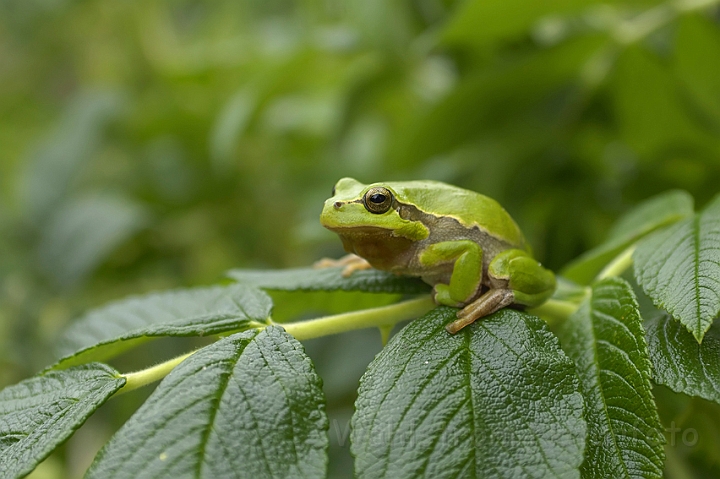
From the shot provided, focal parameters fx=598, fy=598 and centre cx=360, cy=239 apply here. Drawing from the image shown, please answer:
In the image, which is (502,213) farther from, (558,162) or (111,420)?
(111,420)

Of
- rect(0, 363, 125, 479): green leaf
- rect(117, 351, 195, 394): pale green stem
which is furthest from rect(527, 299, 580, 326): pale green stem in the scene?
rect(0, 363, 125, 479): green leaf

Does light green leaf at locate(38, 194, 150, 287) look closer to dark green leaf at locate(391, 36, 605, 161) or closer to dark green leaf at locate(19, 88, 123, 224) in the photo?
dark green leaf at locate(19, 88, 123, 224)

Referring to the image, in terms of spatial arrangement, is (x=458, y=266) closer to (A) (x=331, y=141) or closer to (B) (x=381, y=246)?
(B) (x=381, y=246)

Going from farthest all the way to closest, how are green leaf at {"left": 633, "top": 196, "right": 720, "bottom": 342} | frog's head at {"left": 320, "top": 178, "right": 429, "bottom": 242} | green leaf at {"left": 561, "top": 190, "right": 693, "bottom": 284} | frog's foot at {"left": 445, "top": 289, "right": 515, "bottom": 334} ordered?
→ green leaf at {"left": 561, "top": 190, "right": 693, "bottom": 284} < frog's head at {"left": 320, "top": 178, "right": 429, "bottom": 242} < frog's foot at {"left": 445, "top": 289, "right": 515, "bottom": 334} < green leaf at {"left": 633, "top": 196, "right": 720, "bottom": 342}

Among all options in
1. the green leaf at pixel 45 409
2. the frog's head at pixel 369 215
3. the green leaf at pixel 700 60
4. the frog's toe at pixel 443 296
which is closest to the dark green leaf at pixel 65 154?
the green leaf at pixel 45 409

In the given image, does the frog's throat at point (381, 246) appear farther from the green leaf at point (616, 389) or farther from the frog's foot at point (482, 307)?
the green leaf at point (616, 389)
